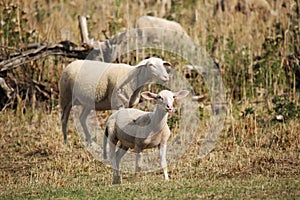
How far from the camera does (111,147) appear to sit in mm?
7398

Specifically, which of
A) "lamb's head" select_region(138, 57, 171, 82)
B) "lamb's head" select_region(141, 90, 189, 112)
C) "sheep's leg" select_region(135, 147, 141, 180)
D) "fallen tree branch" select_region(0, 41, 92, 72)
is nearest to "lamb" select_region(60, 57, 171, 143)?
"lamb's head" select_region(138, 57, 171, 82)

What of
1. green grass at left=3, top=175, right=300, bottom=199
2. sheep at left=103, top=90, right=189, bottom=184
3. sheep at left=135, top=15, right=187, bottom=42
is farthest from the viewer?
sheep at left=135, top=15, right=187, bottom=42

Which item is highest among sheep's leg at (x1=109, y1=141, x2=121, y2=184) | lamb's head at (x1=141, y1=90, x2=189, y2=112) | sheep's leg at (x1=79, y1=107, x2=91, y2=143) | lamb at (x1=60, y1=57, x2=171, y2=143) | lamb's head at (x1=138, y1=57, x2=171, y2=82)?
lamb's head at (x1=141, y1=90, x2=189, y2=112)

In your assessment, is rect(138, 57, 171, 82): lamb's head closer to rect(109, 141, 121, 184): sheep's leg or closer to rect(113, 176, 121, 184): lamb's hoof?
rect(109, 141, 121, 184): sheep's leg

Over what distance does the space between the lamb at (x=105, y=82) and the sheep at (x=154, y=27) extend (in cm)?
283

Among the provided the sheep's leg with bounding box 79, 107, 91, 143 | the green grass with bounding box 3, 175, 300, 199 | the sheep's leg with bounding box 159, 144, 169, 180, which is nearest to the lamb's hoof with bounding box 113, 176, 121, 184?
the green grass with bounding box 3, 175, 300, 199

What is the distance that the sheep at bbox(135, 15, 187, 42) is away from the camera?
12.6 m

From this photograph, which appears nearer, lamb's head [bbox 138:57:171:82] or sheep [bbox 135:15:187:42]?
lamb's head [bbox 138:57:171:82]

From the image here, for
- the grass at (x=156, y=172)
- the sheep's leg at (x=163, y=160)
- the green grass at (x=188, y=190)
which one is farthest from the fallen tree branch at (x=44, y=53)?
the sheep's leg at (x=163, y=160)

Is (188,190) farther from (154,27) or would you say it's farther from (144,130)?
(154,27)

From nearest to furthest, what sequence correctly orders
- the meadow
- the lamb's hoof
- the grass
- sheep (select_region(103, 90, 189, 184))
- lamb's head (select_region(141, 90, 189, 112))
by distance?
the grass < the meadow < lamb's head (select_region(141, 90, 189, 112)) < sheep (select_region(103, 90, 189, 184)) < the lamb's hoof

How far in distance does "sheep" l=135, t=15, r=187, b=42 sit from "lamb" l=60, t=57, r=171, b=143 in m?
2.83

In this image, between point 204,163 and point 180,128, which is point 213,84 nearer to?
point 180,128

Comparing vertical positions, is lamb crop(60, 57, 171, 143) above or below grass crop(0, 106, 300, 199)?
above
